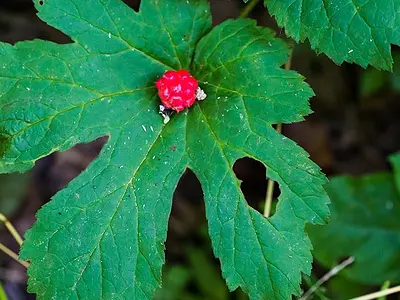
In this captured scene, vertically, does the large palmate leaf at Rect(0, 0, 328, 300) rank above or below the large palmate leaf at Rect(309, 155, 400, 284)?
above

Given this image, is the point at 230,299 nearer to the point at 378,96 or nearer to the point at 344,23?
the point at 378,96

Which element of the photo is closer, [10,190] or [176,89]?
[176,89]

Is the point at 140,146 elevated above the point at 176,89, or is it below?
below

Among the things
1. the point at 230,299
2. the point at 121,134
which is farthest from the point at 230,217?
the point at 230,299

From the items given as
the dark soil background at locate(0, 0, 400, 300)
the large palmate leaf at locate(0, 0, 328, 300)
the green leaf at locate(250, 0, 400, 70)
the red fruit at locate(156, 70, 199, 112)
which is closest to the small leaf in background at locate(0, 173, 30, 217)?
the dark soil background at locate(0, 0, 400, 300)

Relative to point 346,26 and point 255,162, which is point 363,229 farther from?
point 346,26

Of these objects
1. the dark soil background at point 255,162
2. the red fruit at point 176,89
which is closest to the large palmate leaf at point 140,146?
the red fruit at point 176,89

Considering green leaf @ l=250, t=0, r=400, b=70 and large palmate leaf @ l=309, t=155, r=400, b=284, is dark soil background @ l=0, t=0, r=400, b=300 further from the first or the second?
green leaf @ l=250, t=0, r=400, b=70

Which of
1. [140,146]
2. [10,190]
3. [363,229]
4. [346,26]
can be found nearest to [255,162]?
[363,229]
